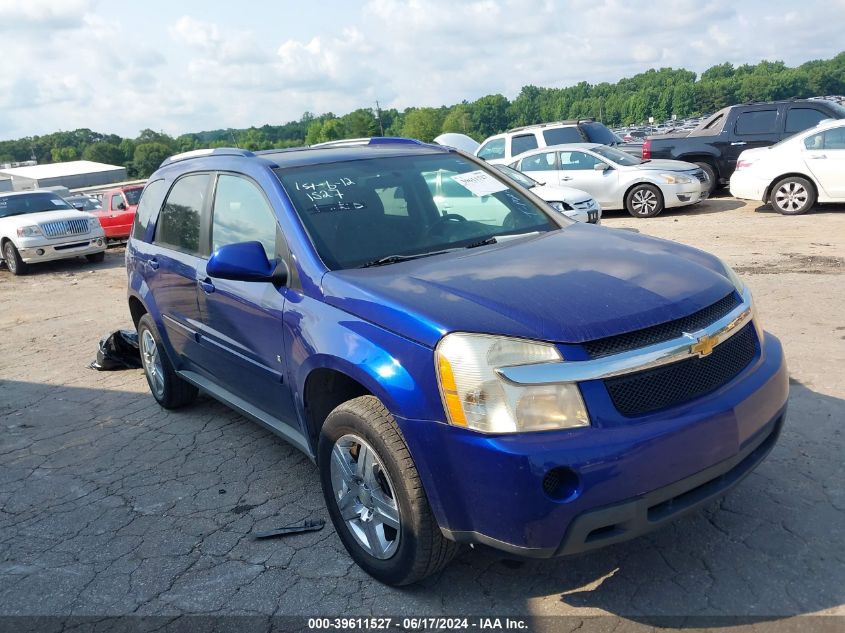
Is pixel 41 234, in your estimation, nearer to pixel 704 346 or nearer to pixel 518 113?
pixel 704 346


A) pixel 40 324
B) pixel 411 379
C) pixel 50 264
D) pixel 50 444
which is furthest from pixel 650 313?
pixel 50 264

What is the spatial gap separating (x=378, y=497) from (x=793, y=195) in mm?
11674

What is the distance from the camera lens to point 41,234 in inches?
580

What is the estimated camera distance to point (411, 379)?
2.66 meters

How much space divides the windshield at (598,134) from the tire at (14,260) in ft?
41.1

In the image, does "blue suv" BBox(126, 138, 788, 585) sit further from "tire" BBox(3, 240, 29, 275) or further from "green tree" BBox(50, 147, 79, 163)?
"green tree" BBox(50, 147, 79, 163)

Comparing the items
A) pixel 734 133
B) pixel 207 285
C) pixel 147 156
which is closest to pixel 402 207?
pixel 207 285

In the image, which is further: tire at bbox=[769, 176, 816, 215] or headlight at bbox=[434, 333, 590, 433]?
tire at bbox=[769, 176, 816, 215]

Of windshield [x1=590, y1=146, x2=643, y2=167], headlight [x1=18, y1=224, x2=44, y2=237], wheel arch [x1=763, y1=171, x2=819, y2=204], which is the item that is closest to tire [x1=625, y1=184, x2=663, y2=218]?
windshield [x1=590, y1=146, x2=643, y2=167]

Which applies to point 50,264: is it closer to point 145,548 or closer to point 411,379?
point 145,548

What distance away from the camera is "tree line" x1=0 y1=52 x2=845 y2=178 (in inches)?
4129

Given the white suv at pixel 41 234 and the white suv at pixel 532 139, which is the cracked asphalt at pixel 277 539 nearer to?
the white suv at pixel 41 234

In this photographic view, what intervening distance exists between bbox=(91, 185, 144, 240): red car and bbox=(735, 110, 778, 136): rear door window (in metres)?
14.6

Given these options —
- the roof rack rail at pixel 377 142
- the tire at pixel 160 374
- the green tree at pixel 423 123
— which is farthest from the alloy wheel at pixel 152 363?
the green tree at pixel 423 123
